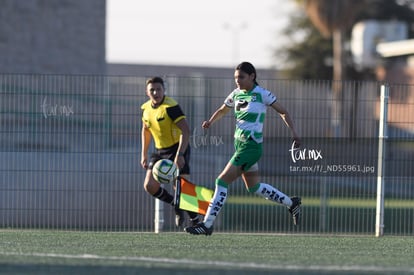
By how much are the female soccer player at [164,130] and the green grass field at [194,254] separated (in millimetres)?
807

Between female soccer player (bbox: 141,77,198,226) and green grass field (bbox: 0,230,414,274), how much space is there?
81 cm

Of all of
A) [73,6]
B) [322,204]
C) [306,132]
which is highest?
[73,6]

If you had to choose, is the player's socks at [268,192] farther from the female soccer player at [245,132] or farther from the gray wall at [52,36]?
the gray wall at [52,36]

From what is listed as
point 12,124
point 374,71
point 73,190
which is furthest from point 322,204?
point 374,71

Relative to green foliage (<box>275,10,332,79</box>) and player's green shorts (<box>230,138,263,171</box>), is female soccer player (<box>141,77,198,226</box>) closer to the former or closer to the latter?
player's green shorts (<box>230,138,263,171</box>)

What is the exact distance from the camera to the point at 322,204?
1694cm

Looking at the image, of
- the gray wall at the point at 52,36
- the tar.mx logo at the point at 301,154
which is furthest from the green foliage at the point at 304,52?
the tar.mx logo at the point at 301,154

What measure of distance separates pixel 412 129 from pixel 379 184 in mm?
1070

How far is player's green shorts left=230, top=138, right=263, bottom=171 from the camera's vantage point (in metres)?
12.3

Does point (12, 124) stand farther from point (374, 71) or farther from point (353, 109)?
point (374, 71)

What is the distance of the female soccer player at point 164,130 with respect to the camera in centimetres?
1287

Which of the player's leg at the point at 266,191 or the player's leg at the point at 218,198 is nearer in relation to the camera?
the player's leg at the point at 218,198

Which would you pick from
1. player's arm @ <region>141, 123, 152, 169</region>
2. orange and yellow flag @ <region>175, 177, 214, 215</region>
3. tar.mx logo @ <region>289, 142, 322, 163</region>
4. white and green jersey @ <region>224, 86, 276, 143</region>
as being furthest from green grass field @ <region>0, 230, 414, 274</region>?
tar.mx logo @ <region>289, 142, 322, 163</region>

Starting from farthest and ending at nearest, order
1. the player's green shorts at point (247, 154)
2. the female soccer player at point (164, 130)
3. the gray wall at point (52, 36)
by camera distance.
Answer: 1. the gray wall at point (52, 36)
2. the female soccer player at point (164, 130)
3. the player's green shorts at point (247, 154)
